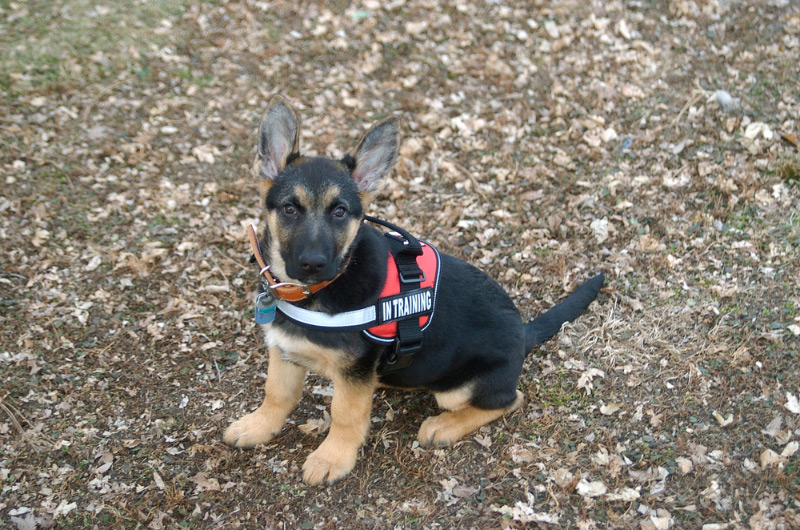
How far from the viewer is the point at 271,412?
15.6ft

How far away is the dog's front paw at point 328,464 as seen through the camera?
446 cm

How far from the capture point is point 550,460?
463 centimetres

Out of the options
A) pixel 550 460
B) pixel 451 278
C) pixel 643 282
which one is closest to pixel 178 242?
pixel 451 278

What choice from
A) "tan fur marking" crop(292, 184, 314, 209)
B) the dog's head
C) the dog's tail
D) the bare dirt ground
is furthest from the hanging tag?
the dog's tail

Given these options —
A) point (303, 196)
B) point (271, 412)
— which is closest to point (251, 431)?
point (271, 412)

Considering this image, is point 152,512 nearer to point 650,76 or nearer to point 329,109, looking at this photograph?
point 329,109

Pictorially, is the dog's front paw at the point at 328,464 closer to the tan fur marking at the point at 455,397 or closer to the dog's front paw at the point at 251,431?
the dog's front paw at the point at 251,431

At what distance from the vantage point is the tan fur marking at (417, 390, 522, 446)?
4762 millimetres

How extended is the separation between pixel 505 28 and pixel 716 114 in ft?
10.7

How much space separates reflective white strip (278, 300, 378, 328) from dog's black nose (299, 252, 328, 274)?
1.21ft

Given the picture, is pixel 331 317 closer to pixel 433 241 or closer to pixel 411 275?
pixel 411 275

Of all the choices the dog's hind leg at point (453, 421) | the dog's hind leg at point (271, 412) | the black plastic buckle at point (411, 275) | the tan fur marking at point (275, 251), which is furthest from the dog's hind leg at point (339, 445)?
the tan fur marking at point (275, 251)

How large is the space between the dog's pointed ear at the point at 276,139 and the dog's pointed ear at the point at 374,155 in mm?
413

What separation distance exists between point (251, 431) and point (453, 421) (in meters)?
1.63
